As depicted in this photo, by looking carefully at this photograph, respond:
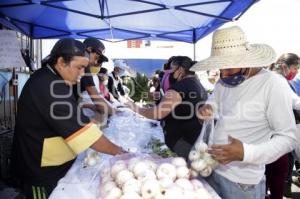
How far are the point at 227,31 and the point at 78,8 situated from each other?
3.26 meters

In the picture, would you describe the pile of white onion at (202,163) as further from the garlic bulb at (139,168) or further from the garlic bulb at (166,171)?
the garlic bulb at (139,168)

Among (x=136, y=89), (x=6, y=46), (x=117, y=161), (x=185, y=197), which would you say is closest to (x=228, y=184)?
(x=185, y=197)

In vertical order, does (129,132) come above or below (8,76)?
below

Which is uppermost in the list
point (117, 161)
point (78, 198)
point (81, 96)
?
point (81, 96)

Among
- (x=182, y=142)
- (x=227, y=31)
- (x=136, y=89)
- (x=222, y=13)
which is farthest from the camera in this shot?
(x=136, y=89)

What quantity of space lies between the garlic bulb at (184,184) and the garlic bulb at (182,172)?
4cm

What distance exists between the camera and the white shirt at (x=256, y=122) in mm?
1578

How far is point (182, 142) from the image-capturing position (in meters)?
2.60

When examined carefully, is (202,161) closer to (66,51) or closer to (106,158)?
(106,158)

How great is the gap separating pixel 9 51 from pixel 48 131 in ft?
7.69

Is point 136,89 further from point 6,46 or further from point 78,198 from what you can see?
point 78,198

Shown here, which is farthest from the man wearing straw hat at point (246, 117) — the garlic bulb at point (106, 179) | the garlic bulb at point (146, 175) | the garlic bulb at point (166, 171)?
the garlic bulb at point (106, 179)

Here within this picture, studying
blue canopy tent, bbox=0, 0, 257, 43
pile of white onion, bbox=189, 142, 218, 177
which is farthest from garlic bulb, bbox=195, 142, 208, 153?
blue canopy tent, bbox=0, 0, 257, 43

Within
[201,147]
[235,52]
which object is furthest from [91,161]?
[235,52]
